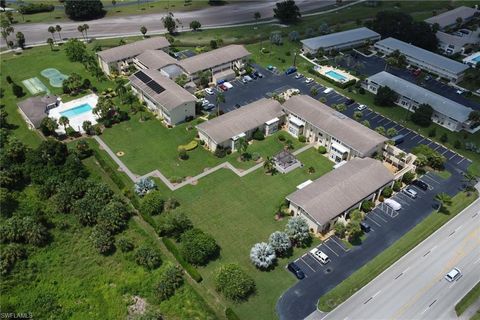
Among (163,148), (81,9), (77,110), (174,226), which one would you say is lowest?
(163,148)

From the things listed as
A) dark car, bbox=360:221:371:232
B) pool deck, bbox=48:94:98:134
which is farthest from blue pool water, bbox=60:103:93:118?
dark car, bbox=360:221:371:232

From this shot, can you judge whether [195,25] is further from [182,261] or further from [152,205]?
[182,261]

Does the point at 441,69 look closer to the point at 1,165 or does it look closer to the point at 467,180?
the point at 467,180

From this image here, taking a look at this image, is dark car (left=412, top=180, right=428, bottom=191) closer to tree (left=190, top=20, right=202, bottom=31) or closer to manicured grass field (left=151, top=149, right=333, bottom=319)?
manicured grass field (left=151, top=149, right=333, bottom=319)

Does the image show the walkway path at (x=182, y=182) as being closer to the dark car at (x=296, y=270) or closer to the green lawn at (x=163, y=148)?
the green lawn at (x=163, y=148)

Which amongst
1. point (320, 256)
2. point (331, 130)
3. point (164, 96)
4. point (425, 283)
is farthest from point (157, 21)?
point (425, 283)

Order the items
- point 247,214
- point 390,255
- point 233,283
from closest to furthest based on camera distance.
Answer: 1. point 233,283
2. point 390,255
3. point 247,214

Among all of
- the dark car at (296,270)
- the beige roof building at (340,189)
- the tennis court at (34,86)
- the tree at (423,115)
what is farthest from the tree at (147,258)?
the tree at (423,115)
